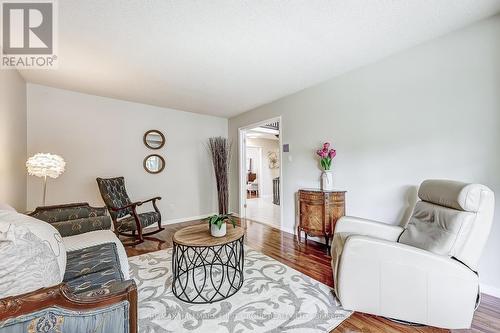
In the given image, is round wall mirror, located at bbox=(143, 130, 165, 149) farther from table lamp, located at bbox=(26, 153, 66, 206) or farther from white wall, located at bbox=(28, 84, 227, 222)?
table lamp, located at bbox=(26, 153, 66, 206)

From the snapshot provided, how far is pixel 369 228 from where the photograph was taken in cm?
210

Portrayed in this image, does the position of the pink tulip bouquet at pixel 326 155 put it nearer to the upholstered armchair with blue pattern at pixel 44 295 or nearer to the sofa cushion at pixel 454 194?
the sofa cushion at pixel 454 194

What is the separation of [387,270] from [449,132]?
4.92ft

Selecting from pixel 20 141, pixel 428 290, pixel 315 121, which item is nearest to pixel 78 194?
pixel 20 141

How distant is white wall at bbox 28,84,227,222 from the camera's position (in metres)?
3.21

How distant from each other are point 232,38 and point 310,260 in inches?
101

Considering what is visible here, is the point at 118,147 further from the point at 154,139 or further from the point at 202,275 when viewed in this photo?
the point at 202,275

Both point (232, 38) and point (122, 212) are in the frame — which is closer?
point (232, 38)

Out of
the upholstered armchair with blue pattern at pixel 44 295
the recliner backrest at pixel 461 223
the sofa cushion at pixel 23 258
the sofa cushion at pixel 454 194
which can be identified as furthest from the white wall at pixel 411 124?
the sofa cushion at pixel 23 258

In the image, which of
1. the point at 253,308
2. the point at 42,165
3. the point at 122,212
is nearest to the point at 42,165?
the point at 42,165

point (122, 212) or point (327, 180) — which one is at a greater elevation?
point (327, 180)

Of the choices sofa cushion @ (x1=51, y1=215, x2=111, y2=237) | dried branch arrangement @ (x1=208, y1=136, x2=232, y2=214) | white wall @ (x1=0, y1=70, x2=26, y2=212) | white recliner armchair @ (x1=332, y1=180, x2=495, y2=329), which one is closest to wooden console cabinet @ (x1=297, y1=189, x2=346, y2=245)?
white recliner armchair @ (x1=332, y1=180, x2=495, y2=329)

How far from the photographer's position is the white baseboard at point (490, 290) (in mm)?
1822

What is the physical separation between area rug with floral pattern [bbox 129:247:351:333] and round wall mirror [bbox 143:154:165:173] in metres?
2.20
